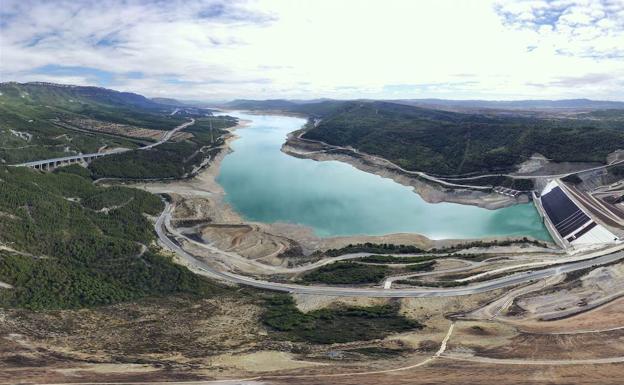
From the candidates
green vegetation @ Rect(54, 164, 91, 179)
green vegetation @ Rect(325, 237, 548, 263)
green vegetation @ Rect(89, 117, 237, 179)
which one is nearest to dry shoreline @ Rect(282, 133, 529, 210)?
green vegetation @ Rect(325, 237, 548, 263)

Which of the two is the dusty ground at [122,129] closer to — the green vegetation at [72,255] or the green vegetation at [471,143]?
the green vegetation at [471,143]

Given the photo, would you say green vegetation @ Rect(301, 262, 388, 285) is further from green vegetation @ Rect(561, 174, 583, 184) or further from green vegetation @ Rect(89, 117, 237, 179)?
green vegetation @ Rect(89, 117, 237, 179)

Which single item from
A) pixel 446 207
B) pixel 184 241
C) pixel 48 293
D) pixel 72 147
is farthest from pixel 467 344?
pixel 72 147

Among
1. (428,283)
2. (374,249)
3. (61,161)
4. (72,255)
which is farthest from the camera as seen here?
(61,161)

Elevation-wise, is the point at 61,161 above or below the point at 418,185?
above

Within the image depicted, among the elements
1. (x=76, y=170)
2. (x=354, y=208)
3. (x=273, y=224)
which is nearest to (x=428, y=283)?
(x=273, y=224)

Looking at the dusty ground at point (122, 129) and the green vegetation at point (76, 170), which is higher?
the dusty ground at point (122, 129)

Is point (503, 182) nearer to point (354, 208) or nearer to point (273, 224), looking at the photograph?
point (354, 208)

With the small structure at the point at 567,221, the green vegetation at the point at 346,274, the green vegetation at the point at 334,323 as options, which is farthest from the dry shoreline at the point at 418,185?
the green vegetation at the point at 334,323
